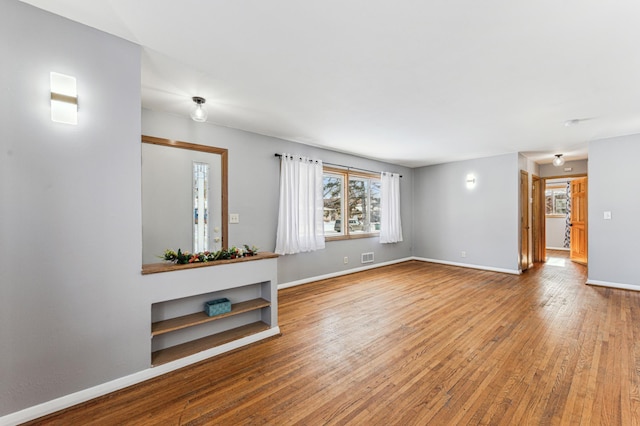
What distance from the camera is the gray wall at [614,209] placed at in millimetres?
4371

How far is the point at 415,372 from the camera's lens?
2227 mm

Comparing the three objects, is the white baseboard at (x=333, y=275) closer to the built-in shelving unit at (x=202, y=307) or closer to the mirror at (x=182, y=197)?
the mirror at (x=182, y=197)

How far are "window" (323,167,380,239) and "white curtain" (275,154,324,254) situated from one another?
0.47 m

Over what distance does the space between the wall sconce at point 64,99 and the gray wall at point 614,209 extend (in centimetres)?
709

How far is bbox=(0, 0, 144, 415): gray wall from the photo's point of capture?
5.43 feet

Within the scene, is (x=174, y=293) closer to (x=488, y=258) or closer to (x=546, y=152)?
(x=488, y=258)

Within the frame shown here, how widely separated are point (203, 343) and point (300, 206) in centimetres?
274

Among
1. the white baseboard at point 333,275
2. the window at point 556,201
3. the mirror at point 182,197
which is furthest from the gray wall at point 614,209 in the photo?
the mirror at point 182,197

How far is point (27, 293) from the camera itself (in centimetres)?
169

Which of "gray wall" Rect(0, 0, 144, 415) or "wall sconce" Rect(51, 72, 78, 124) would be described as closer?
"gray wall" Rect(0, 0, 144, 415)

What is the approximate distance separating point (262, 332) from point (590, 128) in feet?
17.7

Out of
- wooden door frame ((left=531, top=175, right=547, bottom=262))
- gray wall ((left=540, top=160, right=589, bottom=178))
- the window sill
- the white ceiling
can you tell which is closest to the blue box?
the white ceiling

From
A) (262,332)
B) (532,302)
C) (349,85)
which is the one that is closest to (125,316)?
(262,332)

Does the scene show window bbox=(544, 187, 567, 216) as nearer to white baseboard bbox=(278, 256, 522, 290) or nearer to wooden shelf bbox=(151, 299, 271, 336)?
white baseboard bbox=(278, 256, 522, 290)
